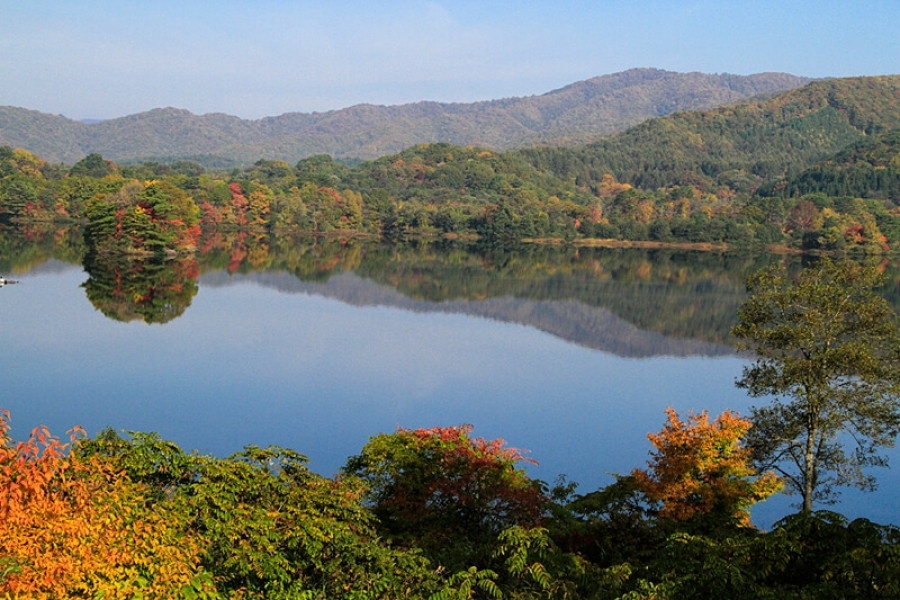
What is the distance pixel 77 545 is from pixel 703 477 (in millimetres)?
8433

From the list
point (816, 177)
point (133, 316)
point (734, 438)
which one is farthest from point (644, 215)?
point (734, 438)

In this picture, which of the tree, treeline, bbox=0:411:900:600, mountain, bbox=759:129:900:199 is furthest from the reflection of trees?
mountain, bbox=759:129:900:199

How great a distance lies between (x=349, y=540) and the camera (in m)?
7.39

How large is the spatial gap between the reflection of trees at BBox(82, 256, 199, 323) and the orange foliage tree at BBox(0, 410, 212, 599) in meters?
24.5

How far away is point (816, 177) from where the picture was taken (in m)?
99.6

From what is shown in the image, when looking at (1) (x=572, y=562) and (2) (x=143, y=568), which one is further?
(1) (x=572, y=562)

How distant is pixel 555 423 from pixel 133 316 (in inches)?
682

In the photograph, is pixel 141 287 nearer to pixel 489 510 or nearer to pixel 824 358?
pixel 489 510

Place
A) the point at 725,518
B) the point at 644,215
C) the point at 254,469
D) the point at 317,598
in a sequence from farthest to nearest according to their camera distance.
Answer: the point at 644,215 → the point at 725,518 → the point at 254,469 → the point at 317,598

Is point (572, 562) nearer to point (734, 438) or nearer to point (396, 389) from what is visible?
point (734, 438)

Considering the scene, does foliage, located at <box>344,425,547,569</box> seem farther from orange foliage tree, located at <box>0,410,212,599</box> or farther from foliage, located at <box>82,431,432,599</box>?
orange foliage tree, located at <box>0,410,212,599</box>

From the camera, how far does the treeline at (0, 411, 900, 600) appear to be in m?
6.05

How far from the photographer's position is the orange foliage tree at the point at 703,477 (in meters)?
11.5

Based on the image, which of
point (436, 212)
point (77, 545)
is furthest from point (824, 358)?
point (436, 212)
